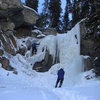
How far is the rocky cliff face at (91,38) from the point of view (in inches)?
938

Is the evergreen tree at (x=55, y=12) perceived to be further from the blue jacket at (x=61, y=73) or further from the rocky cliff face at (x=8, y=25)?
the blue jacket at (x=61, y=73)

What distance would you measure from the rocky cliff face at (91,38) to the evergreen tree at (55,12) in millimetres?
20345

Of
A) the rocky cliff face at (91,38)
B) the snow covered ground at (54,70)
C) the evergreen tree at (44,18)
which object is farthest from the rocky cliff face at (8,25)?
the evergreen tree at (44,18)

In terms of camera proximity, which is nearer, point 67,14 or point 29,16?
point 29,16

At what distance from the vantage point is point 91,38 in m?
25.3

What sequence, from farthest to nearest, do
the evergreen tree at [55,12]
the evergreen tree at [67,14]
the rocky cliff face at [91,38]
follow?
the evergreen tree at [67,14]
the evergreen tree at [55,12]
the rocky cliff face at [91,38]

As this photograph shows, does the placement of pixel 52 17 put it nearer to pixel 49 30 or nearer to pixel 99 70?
pixel 49 30

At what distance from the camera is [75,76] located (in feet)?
82.8

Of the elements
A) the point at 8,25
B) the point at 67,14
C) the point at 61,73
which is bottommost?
the point at 61,73

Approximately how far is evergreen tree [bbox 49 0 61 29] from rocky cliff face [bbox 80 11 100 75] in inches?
801

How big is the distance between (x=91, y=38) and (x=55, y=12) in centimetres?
2318

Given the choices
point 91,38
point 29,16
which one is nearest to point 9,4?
point 91,38

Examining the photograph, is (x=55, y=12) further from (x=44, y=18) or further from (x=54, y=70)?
(x=54, y=70)

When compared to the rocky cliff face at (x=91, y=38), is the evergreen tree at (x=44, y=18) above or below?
above
